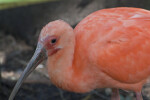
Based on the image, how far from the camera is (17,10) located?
766 centimetres

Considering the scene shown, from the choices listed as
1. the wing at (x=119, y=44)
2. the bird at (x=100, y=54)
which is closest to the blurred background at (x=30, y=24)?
the bird at (x=100, y=54)

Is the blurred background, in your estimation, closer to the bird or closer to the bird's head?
the bird

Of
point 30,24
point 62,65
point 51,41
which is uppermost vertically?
point 51,41

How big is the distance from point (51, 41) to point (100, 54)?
0.66 metres

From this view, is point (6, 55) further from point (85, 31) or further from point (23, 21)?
point (85, 31)

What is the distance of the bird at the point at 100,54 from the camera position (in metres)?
4.07

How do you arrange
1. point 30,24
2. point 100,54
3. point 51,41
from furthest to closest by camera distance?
point 30,24 < point 100,54 < point 51,41

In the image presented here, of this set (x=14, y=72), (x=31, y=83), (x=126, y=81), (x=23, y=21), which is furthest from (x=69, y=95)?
(x=23, y=21)

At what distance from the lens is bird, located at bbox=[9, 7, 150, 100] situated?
407 centimetres

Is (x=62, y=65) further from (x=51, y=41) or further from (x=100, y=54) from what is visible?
(x=100, y=54)

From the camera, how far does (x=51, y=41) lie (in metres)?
3.90

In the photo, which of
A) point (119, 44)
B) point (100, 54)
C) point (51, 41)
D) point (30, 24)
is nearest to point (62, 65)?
point (51, 41)

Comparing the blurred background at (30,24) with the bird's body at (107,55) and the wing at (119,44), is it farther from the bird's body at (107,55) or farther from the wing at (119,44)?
the wing at (119,44)

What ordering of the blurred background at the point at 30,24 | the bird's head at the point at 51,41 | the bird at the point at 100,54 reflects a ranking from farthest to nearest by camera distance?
the blurred background at the point at 30,24, the bird at the point at 100,54, the bird's head at the point at 51,41
